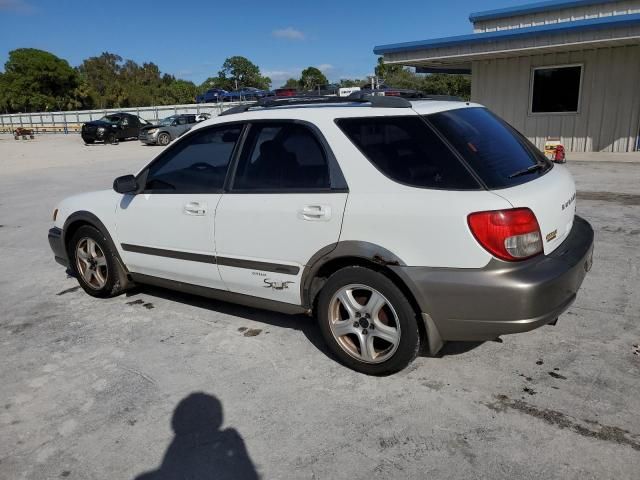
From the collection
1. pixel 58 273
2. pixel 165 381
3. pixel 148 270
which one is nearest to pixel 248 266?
pixel 165 381

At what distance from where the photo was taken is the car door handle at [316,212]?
3.22 meters

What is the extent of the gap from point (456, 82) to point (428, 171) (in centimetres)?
4803

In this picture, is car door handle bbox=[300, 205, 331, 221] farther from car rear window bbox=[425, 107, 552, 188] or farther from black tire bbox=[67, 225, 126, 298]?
black tire bbox=[67, 225, 126, 298]

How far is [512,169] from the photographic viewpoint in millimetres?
3143

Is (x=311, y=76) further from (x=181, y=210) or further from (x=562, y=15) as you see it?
(x=181, y=210)

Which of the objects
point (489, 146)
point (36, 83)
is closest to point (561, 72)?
point (489, 146)

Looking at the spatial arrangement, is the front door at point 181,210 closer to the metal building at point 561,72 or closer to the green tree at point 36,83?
the metal building at point 561,72

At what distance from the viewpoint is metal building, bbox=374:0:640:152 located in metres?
12.8

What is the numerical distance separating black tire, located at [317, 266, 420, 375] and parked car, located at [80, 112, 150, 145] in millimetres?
28219

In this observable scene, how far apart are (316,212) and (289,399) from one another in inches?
45.0

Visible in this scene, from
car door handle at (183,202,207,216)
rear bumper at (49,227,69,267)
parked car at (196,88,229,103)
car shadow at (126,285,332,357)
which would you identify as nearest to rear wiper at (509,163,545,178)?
car shadow at (126,285,332,357)

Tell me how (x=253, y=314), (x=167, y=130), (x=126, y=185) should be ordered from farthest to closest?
(x=167, y=130) < (x=253, y=314) < (x=126, y=185)

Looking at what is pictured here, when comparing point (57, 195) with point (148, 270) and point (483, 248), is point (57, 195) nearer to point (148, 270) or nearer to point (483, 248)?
point (148, 270)

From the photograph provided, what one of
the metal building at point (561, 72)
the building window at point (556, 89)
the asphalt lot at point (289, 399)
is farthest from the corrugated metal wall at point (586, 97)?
the asphalt lot at point (289, 399)
